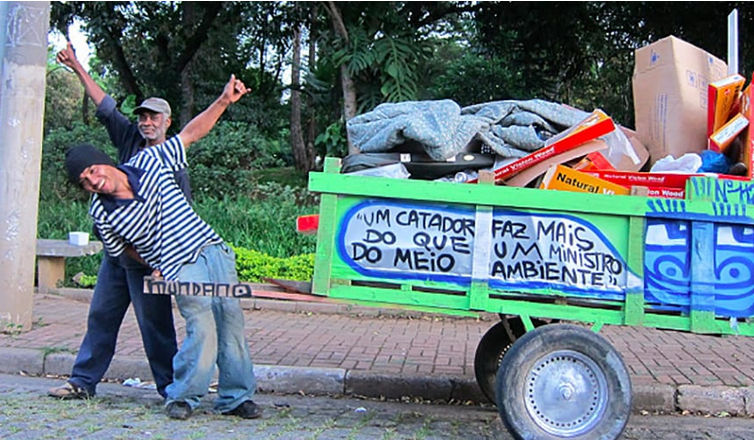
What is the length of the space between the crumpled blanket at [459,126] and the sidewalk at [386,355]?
1.88m

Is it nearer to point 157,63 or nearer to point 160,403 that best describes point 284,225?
point 160,403

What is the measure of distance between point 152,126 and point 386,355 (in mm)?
2620

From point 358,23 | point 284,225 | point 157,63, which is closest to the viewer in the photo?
point 284,225

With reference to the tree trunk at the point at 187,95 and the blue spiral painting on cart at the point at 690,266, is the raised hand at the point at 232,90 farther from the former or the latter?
the tree trunk at the point at 187,95

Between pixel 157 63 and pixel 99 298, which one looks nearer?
pixel 99 298

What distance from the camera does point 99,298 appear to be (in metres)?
4.59

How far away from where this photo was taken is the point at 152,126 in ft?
15.0

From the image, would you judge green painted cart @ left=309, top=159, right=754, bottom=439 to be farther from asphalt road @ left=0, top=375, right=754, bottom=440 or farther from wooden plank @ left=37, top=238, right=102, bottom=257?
wooden plank @ left=37, top=238, right=102, bottom=257

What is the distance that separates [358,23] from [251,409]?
874cm

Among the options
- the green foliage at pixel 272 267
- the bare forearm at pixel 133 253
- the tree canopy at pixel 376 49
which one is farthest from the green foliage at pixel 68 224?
the bare forearm at pixel 133 253

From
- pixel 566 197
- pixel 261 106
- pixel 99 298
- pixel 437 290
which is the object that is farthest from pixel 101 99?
pixel 261 106

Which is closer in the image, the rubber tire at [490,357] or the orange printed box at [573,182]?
the orange printed box at [573,182]

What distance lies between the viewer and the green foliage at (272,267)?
26.6 feet

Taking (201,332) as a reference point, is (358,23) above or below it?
above
